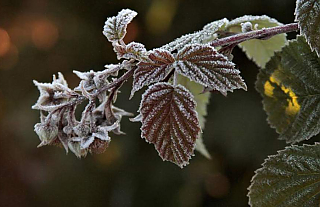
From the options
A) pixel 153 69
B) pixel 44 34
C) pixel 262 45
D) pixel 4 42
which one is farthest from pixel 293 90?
pixel 4 42

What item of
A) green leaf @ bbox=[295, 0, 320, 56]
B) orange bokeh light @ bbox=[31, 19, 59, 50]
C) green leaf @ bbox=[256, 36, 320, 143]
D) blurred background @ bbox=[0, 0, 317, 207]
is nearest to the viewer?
green leaf @ bbox=[295, 0, 320, 56]

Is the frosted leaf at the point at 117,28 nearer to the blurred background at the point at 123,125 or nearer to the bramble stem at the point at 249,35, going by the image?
the bramble stem at the point at 249,35

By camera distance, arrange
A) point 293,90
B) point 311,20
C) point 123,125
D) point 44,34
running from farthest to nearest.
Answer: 1. point 44,34
2. point 123,125
3. point 293,90
4. point 311,20

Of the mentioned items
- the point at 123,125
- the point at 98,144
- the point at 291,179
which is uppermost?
the point at 98,144

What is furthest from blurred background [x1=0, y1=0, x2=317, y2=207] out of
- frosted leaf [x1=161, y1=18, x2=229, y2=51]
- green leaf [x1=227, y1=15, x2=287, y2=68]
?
frosted leaf [x1=161, y1=18, x2=229, y2=51]

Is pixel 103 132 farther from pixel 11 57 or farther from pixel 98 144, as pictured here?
pixel 11 57

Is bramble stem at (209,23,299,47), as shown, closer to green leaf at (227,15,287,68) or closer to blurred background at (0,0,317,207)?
green leaf at (227,15,287,68)

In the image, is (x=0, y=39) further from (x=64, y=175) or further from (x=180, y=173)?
(x=180, y=173)
